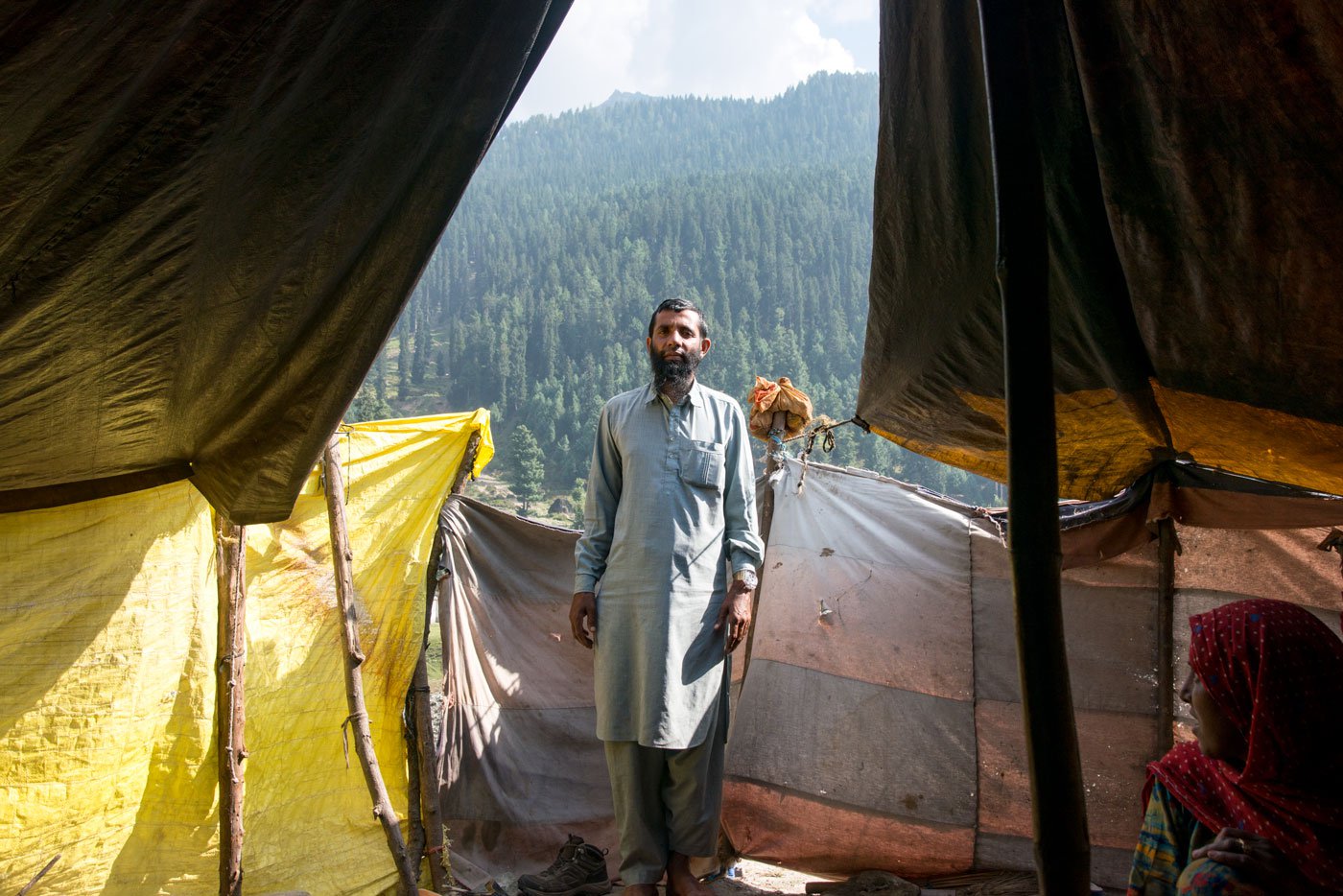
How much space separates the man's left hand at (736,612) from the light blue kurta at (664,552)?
3cm

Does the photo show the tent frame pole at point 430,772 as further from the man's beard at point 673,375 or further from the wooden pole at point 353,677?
the man's beard at point 673,375

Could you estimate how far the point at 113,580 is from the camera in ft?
12.3

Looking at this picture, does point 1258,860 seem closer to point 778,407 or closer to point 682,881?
point 682,881

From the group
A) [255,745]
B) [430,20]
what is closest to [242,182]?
[430,20]

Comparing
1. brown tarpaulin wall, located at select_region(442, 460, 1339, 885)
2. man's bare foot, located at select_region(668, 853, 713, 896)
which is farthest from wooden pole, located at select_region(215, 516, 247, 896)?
man's bare foot, located at select_region(668, 853, 713, 896)

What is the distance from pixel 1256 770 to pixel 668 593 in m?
1.72

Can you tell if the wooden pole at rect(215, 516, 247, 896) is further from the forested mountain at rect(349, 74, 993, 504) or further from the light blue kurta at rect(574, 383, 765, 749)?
the forested mountain at rect(349, 74, 993, 504)

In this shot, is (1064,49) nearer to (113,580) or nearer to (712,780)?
(712,780)

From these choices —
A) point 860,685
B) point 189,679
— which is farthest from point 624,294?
point 189,679

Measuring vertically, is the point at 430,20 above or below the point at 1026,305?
above

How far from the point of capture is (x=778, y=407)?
5.03 m

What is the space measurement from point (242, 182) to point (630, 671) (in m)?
1.94

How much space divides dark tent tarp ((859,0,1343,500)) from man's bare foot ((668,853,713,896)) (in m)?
1.89

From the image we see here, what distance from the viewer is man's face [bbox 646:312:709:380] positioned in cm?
332
